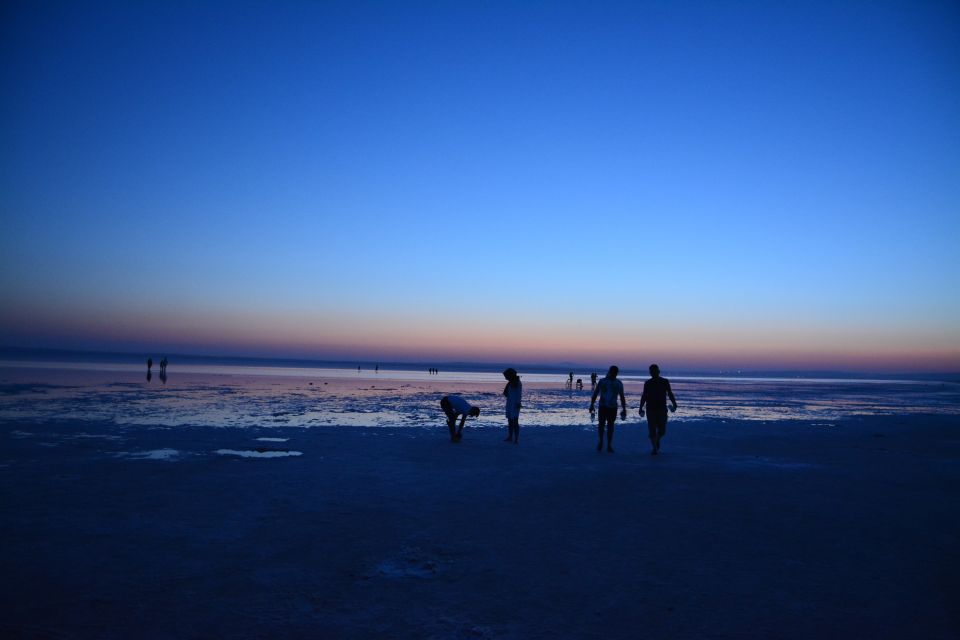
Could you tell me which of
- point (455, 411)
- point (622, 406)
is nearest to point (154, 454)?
point (455, 411)

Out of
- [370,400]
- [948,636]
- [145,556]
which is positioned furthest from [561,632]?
[370,400]

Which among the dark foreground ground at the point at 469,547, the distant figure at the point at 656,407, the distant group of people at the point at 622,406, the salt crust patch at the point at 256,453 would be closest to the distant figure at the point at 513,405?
the distant group of people at the point at 622,406

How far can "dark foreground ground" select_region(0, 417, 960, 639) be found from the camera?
479 centimetres

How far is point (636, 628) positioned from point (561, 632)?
0.64 meters

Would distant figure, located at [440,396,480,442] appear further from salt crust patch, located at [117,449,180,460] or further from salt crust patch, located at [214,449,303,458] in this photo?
salt crust patch, located at [117,449,180,460]

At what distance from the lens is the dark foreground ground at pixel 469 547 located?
479cm

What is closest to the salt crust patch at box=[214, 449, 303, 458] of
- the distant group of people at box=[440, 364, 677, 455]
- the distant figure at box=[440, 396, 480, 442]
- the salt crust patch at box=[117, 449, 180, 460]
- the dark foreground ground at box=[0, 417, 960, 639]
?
the dark foreground ground at box=[0, 417, 960, 639]

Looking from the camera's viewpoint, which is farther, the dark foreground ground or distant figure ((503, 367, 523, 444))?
distant figure ((503, 367, 523, 444))

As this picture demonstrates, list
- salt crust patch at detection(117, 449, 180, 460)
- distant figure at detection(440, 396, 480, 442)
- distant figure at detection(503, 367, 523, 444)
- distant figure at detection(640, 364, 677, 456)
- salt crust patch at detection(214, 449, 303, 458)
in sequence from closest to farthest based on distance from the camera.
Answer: salt crust patch at detection(117, 449, 180, 460) < salt crust patch at detection(214, 449, 303, 458) < distant figure at detection(640, 364, 677, 456) < distant figure at detection(503, 367, 523, 444) < distant figure at detection(440, 396, 480, 442)

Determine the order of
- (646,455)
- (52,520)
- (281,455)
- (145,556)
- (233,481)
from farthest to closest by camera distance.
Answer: (646,455) → (281,455) → (233,481) → (52,520) → (145,556)

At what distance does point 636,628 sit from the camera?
4.67m

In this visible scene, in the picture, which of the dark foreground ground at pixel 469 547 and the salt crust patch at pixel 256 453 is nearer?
the dark foreground ground at pixel 469 547

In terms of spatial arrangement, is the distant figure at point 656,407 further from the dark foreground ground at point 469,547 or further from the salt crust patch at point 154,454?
the salt crust patch at point 154,454

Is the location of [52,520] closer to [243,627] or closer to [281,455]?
[243,627]
